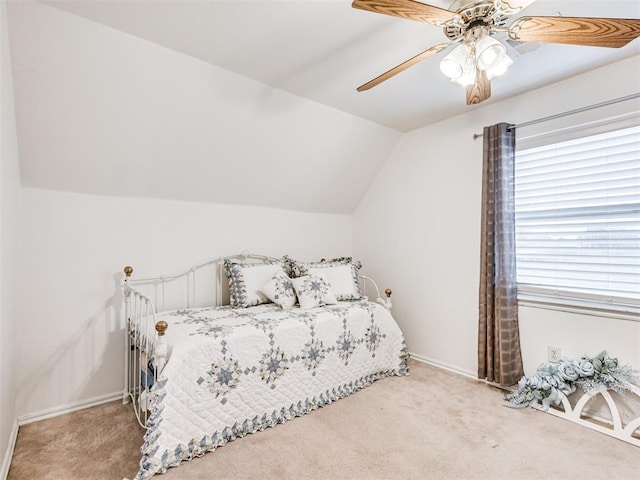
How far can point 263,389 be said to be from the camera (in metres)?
2.15

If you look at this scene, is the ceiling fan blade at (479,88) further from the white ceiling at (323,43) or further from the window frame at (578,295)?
the window frame at (578,295)

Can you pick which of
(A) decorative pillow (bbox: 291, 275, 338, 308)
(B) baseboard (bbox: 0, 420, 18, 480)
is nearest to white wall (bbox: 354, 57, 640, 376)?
(A) decorative pillow (bbox: 291, 275, 338, 308)

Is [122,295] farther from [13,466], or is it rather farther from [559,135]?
[559,135]

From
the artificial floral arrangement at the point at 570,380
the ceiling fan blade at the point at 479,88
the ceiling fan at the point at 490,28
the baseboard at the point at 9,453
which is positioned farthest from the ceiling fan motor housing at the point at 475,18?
the baseboard at the point at 9,453

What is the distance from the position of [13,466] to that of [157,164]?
79.4 inches

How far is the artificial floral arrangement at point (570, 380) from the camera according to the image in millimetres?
2119

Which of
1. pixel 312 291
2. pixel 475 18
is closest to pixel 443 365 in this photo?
pixel 312 291

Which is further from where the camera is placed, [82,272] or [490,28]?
[82,272]

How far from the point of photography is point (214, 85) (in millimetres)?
2348

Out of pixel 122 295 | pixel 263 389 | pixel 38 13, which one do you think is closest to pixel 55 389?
pixel 122 295

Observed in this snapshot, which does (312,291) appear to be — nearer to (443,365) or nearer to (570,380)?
(443,365)

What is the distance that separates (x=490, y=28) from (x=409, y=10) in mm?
424

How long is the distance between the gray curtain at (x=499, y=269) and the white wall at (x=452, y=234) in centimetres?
15

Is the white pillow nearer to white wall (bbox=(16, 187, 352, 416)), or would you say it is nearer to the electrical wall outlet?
white wall (bbox=(16, 187, 352, 416))
